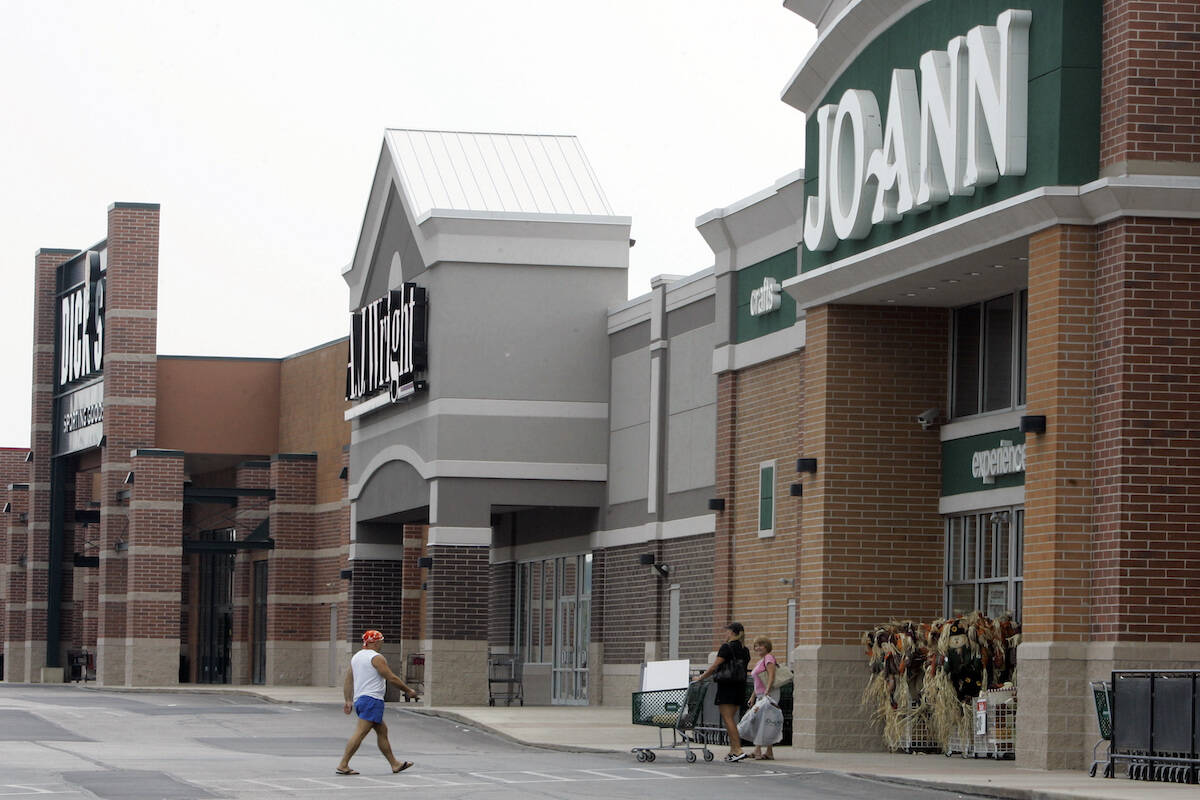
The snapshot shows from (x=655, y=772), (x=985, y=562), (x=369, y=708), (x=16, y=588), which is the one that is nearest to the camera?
(x=655, y=772)

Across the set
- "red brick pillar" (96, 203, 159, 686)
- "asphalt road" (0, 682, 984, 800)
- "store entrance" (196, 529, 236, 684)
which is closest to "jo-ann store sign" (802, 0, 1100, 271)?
"asphalt road" (0, 682, 984, 800)

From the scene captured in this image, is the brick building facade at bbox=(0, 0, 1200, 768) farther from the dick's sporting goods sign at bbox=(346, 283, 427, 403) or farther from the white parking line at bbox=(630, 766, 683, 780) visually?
the white parking line at bbox=(630, 766, 683, 780)

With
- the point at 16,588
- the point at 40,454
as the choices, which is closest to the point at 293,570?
the point at 40,454

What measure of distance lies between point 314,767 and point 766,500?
1025cm

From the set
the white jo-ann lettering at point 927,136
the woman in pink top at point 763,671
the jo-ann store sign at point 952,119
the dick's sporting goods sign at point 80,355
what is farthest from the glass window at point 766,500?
the dick's sporting goods sign at point 80,355

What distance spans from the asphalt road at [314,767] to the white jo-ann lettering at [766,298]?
7.43 meters

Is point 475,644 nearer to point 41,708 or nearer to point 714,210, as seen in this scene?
point 41,708

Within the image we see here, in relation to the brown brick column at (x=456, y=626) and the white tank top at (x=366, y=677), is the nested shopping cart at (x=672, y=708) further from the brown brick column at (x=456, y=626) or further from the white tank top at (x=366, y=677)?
the brown brick column at (x=456, y=626)

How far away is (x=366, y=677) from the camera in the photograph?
2191 cm

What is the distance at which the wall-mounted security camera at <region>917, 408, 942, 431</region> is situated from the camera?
25.8m

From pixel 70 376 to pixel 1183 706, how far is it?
1724 inches

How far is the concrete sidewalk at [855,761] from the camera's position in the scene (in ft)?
58.3

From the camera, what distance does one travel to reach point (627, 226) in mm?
39812

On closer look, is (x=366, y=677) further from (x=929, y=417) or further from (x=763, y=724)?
(x=929, y=417)
